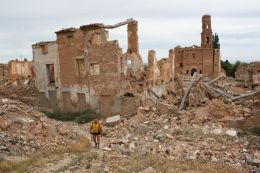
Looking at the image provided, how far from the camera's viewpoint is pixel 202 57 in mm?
50781

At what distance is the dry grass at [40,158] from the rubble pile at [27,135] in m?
0.44

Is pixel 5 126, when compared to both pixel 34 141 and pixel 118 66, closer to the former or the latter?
pixel 34 141

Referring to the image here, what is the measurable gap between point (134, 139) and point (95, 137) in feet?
7.07

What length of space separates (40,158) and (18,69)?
28.9m

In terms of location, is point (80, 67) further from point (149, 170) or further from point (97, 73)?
point (149, 170)

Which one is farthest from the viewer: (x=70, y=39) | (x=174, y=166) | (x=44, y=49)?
(x=44, y=49)

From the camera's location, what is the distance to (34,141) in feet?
50.8

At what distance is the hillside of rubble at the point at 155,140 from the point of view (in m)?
12.8

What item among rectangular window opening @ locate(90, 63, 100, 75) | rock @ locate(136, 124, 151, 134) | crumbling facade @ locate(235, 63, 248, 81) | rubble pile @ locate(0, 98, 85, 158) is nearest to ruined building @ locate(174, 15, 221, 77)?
crumbling facade @ locate(235, 63, 248, 81)

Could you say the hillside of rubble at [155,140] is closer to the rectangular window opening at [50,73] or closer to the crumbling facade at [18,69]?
the rectangular window opening at [50,73]

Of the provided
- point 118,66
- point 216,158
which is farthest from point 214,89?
point 216,158

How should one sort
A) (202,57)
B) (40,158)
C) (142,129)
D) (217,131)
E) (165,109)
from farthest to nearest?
1. (202,57)
2. (165,109)
3. (142,129)
4. (217,131)
5. (40,158)

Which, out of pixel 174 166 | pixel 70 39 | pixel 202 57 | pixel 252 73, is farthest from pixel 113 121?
pixel 202 57

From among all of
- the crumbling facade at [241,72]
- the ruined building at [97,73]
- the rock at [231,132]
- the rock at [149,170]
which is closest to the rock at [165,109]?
the ruined building at [97,73]
